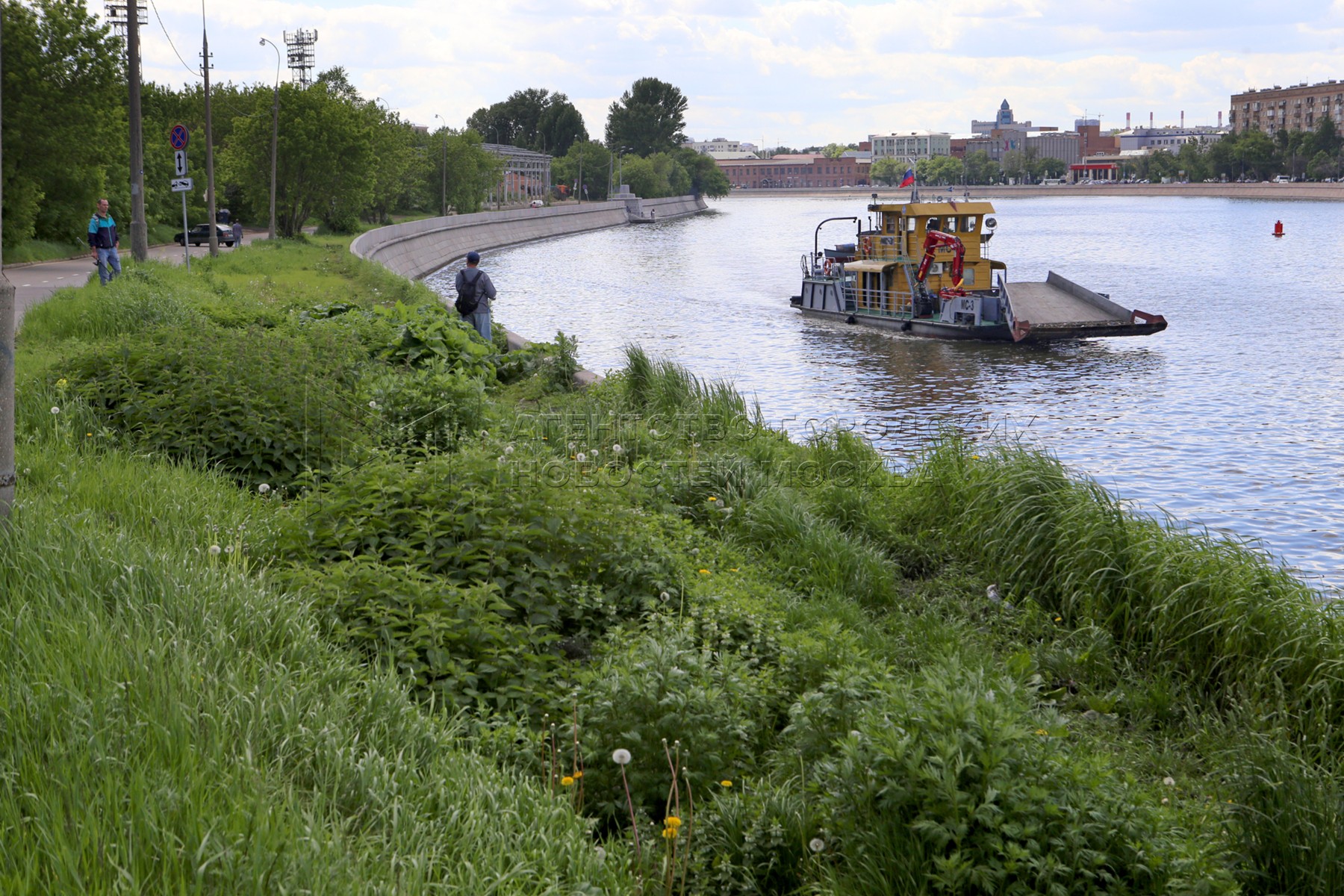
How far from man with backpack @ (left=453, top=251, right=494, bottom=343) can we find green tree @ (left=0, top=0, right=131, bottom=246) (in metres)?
25.3

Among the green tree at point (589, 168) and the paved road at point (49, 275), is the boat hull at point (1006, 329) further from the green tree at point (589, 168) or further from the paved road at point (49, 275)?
the green tree at point (589, 168)

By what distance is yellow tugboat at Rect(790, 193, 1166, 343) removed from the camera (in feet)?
113

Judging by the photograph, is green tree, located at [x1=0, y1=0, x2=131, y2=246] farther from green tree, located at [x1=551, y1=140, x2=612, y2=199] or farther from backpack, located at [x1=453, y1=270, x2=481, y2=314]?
green tree, located at [x1=551, y1=140, x2=612, y2=199]

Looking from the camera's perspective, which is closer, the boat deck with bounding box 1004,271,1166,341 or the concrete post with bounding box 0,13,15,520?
the concrete post with bounding box 0,13,15,520

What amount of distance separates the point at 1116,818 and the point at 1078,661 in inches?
140

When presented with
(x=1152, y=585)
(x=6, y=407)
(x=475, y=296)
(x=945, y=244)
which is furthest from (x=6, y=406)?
(x=945, y=244)

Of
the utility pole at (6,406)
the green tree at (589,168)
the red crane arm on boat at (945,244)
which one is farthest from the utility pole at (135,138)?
the green tree at (589,168)

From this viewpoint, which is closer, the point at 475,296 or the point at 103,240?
the point at 475,296

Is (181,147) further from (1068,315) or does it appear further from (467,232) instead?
(467,232)

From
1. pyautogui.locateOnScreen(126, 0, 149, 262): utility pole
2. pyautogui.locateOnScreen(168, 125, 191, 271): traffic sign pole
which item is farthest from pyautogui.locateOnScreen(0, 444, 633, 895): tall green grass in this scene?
pyautogui.locateOnScreen(168, 125, 191, 271): traffic sign pole

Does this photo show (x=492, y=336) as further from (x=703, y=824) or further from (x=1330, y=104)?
(x=1330, y=104)

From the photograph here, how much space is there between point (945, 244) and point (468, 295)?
77.0ft

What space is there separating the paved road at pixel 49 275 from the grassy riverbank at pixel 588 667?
42.4ft

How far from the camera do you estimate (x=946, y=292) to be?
3697cm
